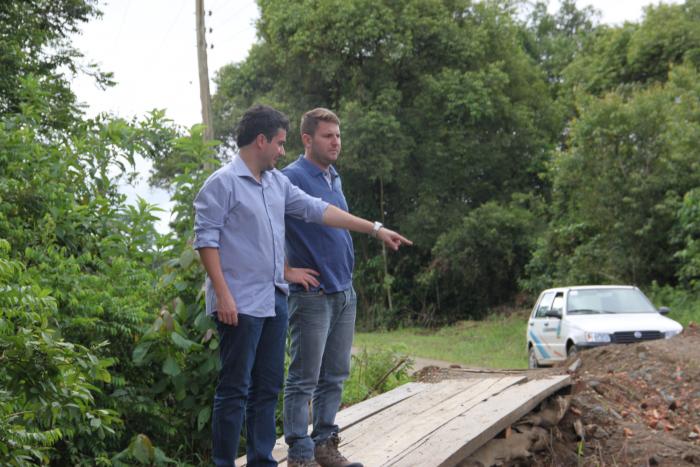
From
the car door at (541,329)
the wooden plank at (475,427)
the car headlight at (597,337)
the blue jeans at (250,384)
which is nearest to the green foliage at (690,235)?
the car door at (541,329)

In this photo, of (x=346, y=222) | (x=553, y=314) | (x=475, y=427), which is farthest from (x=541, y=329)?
(x=346, y=222)

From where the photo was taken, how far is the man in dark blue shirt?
5.18m

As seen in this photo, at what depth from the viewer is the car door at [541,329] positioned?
16656 millimetres

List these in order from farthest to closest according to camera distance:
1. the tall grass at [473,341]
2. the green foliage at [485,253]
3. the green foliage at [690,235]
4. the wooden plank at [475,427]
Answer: the green foliage at [485,253], the green foliage at [690,235], the tall grass at [473,341], the wooden plank at [475,427]

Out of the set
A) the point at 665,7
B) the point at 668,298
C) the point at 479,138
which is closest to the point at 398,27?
the point at 479,138

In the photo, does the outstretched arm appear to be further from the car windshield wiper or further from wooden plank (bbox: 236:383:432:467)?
the car windshield wiper

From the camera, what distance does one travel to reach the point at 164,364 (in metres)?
5.76

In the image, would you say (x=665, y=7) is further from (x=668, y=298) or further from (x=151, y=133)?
(x=151, y=133)

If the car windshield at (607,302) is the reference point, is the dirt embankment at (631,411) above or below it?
below

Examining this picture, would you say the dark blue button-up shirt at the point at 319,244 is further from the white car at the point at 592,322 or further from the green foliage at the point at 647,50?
the green foliage at the point at 647,50

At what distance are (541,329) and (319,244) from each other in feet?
40.1

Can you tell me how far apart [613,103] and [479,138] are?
35.7ft

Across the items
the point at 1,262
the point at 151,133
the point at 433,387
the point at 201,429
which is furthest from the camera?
the point at 433,387

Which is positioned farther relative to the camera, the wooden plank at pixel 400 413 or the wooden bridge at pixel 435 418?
the wooden plank at pixel 400 413
